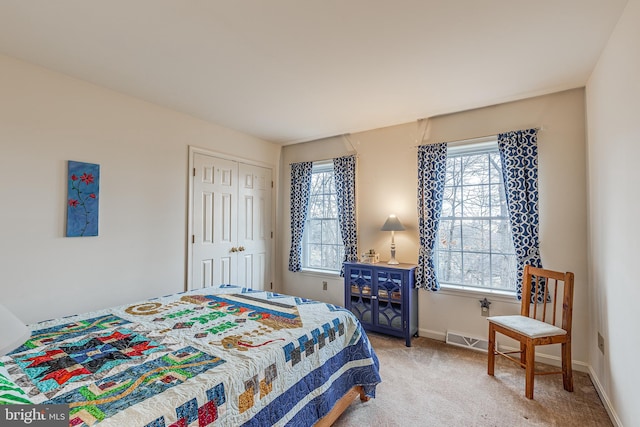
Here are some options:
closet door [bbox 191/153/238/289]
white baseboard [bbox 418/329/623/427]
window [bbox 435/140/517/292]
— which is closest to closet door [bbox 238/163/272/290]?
closet door [bbox 191/153/238/289]

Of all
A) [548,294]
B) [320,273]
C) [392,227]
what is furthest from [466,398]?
[320,273]

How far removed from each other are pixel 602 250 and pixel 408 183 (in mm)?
1836

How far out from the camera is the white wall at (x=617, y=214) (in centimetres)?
166

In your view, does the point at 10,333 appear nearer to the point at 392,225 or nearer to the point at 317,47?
the point at 317,47

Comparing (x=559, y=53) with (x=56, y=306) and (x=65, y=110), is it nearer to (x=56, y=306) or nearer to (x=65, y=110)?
(x=65, y=110)

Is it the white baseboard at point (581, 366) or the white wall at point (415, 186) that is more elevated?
the white wall at point (415, 186)

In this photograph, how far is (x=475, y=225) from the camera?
3283 millimetres

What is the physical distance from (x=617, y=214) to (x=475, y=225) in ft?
4.50

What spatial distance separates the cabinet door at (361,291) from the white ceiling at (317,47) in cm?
190

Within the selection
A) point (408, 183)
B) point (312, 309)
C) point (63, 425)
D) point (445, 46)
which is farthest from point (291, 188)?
point (63, 425)

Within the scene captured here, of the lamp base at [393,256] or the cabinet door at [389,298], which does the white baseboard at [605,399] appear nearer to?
the cabinet door at [389,298]

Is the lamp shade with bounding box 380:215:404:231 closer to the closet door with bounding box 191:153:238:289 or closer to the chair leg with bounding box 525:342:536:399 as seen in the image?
the chair leg with bounding box 525:342:536:399

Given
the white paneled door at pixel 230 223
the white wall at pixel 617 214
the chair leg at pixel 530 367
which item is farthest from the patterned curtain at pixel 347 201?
the white wall at pixel 617 214

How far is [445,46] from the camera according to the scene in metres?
2.10
